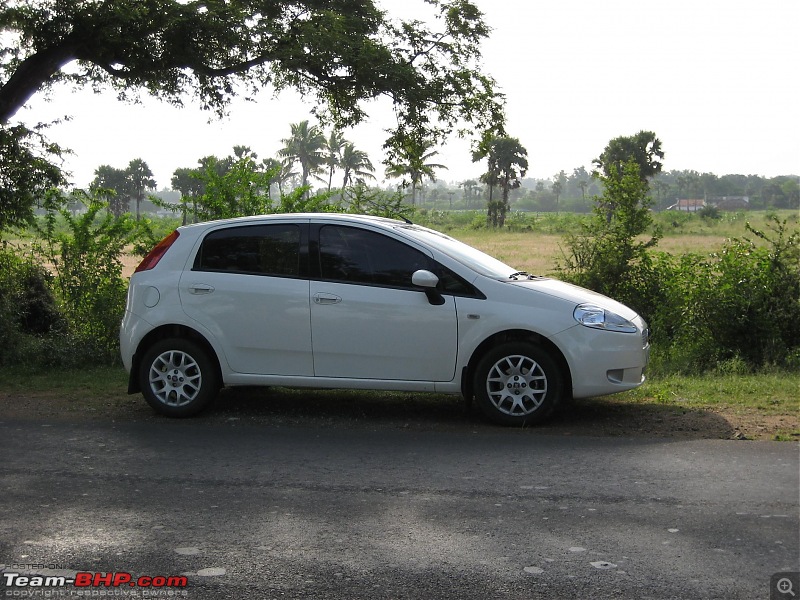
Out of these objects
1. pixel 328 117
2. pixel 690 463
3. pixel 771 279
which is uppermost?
pixel 328 117

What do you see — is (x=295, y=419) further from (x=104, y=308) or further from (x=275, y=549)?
(x=104, y=308)

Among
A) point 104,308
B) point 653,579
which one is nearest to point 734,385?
point 653,579

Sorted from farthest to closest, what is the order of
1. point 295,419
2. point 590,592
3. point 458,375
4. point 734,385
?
1. point 734,385
2. point 295,419
3. point 458,375
4. point 590,592

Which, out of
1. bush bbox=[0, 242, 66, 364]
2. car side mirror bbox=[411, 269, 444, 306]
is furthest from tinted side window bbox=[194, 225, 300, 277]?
bush bbox=[0, 242, 66, 364]

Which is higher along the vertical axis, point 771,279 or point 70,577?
point 771,279

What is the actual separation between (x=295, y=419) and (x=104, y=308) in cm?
572

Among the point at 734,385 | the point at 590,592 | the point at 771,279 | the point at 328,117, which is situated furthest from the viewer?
the point at 328,117

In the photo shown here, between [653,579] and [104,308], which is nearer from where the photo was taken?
[653,579]

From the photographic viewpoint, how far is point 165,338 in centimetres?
820

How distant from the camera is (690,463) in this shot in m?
6.32

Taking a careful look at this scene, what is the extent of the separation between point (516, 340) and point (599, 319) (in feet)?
2.25

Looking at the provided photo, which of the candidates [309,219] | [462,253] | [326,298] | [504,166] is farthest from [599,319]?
[504,166]

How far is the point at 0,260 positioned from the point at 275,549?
9.98 meters

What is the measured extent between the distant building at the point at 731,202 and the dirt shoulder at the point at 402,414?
115213 mm
